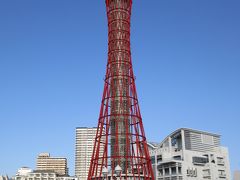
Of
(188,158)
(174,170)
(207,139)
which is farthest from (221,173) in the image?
(174,170)

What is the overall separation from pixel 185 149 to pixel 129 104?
55.6m

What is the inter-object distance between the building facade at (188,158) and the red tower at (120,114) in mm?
43801

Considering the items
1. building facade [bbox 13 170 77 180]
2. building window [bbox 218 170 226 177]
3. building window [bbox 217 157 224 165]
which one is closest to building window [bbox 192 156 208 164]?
building window [bbox 217 157 224 165]

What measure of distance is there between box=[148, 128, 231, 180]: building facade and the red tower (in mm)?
43801

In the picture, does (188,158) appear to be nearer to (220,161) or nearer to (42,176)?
(220,161)

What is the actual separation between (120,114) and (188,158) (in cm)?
5213

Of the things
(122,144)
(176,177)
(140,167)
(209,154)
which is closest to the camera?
(140,167)

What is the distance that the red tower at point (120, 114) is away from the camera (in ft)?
205

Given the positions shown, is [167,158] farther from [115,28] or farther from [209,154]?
[115,28]

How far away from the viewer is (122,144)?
69750 millimetres

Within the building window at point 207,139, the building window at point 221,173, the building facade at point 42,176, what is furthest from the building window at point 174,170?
the building facade at point 42,176

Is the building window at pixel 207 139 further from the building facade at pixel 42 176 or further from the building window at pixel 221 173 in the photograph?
the building facade at pixel 42 176

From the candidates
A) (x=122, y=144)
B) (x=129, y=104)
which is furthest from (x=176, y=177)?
(x=129, y=104)

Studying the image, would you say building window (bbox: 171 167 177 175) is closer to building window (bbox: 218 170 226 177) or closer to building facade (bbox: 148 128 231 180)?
building facade (bbox: 148 128 231 180)
